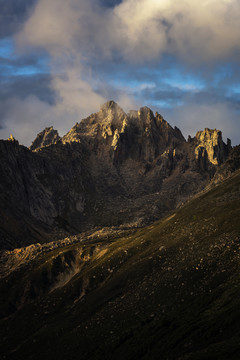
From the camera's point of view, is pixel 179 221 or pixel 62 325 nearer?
pixel 62 325

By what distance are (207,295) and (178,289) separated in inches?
380

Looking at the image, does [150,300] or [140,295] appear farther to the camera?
[140,295]

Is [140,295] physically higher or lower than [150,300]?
higher

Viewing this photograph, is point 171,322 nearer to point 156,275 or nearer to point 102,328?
point 102,328

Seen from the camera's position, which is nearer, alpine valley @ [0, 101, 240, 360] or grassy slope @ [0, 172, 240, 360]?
grassy slope @ [0, 172, 240, 360]

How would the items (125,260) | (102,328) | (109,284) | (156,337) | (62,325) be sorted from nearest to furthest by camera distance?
(156,337) < (102,328) < (62,325) < (109,284) < (125,260)

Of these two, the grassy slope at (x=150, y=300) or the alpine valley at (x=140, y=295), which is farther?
the alpine valley at (x=140, y=295)

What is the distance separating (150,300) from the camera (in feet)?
279

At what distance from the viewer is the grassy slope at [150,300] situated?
6506 cm

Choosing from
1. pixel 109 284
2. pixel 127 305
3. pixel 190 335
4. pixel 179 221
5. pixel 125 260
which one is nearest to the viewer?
pixel 190 335

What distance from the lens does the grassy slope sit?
65.1 meters

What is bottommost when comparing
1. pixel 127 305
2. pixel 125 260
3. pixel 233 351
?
pixel 233 351

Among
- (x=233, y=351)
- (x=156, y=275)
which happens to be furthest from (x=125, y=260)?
(x=233, y=351)

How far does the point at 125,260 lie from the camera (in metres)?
125
